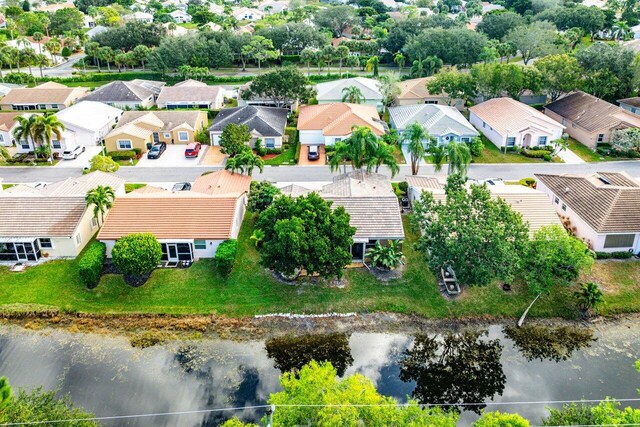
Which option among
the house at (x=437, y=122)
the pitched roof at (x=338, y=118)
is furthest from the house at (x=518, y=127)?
the pitched roof at (x=338, y=118)

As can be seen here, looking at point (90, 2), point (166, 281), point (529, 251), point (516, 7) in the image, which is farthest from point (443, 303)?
point (90, 2)

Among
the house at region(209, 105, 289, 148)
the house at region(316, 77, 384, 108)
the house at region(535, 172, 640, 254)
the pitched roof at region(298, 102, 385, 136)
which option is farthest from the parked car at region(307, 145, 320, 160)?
the house at region(535, 172, 640, 254)

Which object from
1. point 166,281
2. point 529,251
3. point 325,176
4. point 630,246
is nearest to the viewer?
point 529,251

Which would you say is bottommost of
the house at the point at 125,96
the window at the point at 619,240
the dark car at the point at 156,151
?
the window at the point at 619,240

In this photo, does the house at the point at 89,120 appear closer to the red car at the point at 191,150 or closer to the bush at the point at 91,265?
the red car at the point at 191,150

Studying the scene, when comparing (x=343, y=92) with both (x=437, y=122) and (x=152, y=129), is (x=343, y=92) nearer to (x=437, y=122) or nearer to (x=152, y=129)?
(x=437, y=122)

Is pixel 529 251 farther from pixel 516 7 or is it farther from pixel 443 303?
pixel 516 7
